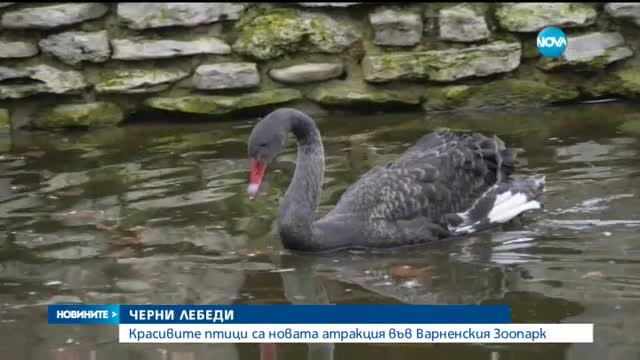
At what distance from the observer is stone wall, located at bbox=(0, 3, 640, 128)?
8.39 m

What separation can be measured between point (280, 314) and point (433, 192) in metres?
1.43

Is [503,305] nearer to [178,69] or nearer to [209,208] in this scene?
[209,208]

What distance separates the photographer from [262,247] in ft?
19.4

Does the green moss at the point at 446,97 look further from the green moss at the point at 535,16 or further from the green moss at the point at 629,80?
the green moss at the point at 629,80

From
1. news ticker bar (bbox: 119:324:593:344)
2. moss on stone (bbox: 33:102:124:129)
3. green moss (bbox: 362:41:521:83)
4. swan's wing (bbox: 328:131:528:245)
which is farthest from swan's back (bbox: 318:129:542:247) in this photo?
moss on stone (bbox: 33:102:124:129)

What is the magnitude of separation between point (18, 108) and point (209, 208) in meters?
2.55

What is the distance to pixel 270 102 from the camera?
847cm

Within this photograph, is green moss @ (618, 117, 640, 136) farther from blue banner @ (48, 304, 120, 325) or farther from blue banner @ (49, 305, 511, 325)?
blue banner @ (48, 304, 120, 325)

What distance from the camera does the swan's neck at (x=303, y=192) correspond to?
18.9 feet

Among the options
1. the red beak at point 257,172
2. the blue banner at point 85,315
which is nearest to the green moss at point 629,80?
the red beak at point 257,172

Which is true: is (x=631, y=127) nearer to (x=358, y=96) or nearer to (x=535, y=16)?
(x=535, y=16)

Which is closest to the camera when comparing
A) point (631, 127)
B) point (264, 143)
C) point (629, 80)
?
point (264, 143)

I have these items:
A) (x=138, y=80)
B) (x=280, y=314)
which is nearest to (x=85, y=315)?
(x=280, y=314)

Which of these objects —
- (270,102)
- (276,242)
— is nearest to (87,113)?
(270,102)
